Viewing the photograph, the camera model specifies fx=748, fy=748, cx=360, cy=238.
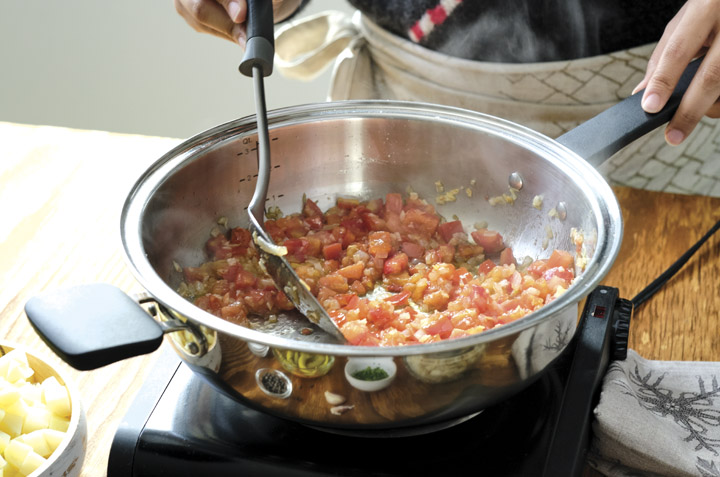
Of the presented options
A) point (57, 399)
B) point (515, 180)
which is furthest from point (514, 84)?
point (57, 399)

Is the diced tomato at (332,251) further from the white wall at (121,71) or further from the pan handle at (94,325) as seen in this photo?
the white wall at (121,71)

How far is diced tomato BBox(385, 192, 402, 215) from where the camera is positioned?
4.48ft

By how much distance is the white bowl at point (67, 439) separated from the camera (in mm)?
867

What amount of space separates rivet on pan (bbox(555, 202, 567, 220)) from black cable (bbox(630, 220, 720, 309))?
0.22 meters

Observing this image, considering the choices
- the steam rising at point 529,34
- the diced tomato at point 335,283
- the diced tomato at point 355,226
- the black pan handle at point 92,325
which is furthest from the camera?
the steam rising at point 529,34

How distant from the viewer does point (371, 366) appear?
0.77 m

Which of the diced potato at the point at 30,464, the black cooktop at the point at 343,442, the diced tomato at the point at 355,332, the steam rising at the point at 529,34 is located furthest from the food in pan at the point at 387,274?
the steam rising at the point at 529,34

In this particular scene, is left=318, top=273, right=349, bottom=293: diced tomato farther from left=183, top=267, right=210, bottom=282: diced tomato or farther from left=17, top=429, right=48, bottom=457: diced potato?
left=17, top=429, right=48, bottom=457: diced potato

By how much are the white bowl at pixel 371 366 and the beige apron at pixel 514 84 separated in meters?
1.03

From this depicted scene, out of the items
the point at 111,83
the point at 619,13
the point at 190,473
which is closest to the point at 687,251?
the point at 619,13

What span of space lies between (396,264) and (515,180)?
0.25m

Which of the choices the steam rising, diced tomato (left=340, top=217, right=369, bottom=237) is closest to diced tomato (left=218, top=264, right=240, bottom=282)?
diced tomato (left=340, top=217, right=369, bottom=237)

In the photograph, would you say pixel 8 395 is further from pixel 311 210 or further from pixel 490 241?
pixel 490 241

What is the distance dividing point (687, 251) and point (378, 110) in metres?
0.63
